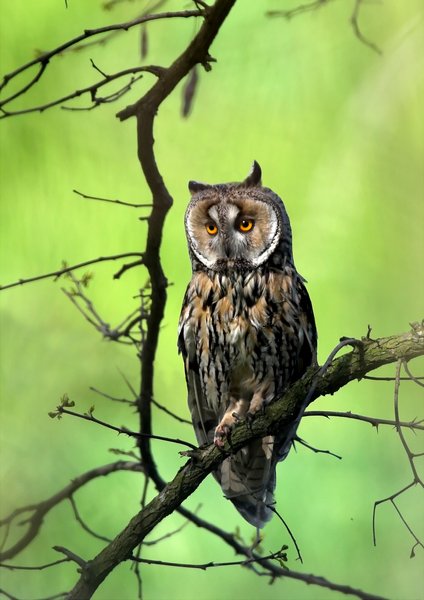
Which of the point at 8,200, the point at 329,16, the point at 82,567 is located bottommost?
the point at 82,567

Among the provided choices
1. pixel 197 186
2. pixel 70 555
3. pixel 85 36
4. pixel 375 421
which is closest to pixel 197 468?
pixel 70 555

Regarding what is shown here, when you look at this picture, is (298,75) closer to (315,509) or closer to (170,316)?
(170,316)

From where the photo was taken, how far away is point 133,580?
8.70ft

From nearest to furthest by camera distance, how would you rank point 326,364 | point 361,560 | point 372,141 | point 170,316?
point 326,364 < point 361,560 < point 170,316 < point 372,141

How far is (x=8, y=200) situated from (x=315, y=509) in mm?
1552

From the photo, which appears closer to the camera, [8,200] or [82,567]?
[82,567]

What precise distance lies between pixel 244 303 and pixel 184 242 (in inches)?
35.7

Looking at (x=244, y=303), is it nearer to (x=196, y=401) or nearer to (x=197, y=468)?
(x=196, y=401)

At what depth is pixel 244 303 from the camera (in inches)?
80.7

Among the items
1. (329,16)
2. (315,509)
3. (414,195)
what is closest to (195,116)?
(329,16)

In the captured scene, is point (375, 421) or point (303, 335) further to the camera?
point (303, 335)

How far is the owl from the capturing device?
204 cm

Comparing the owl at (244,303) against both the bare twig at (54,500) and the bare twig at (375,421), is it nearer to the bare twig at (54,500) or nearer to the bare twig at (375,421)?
the bare twig at (54,500)

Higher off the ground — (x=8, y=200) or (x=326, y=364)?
(x=8, y=200)
